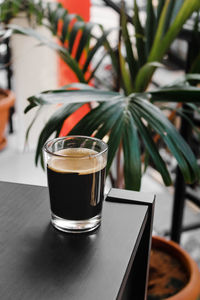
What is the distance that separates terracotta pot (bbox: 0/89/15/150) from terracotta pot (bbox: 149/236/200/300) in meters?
1.39

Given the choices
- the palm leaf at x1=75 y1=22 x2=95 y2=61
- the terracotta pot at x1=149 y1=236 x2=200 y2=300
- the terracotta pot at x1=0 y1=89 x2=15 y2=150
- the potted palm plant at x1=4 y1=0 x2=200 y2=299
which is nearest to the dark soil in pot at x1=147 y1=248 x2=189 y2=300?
the terracotta pot at x1=149 y1=236 x2=200 y2=300

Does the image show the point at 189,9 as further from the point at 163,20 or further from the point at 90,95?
the point at 90,95

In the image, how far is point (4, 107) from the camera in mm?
2361

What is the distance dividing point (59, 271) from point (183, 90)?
0.52 meters

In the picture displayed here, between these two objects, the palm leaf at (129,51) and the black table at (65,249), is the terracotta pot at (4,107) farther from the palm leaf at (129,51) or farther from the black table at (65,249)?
the black table at (65,249)

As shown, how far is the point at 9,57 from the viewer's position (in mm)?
2607

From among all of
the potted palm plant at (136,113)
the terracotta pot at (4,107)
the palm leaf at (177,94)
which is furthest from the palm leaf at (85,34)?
the terracotta pot at (4,107)

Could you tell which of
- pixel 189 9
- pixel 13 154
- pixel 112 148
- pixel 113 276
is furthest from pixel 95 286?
pixel 13 154

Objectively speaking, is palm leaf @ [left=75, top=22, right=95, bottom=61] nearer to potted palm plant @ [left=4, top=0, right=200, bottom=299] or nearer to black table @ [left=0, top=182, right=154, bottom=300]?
potted palm plant @ [left=4, top=0, right=200, bottom=299]

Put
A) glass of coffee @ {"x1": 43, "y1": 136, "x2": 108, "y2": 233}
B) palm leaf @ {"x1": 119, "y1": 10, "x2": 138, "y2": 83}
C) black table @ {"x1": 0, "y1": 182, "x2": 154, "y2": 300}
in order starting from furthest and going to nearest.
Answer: palm leaf @ {"x1": 119, "y1": 10, "x2": 138, "y2": 83}, glass of coffee @ {"x1": 43, "y1": 136, "x2": 108, "y2": 233}, black table @ {"x1": 0, "y1": 182, "x2": 154, "y2": 300}

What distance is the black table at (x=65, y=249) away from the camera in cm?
41

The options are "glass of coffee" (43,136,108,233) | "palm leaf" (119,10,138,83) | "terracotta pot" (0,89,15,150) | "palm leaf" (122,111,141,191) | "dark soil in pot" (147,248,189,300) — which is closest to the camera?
"glass of coffee" (43,136,108,233)

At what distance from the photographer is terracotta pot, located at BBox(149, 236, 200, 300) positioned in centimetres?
108

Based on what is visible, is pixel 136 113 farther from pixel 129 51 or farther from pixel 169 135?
pixel 129 51
